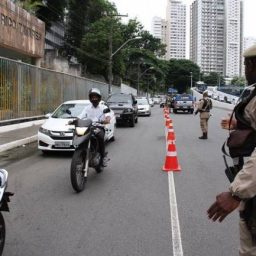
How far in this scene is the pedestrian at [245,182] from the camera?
9.13 ft

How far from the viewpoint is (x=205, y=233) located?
5621 millimetres

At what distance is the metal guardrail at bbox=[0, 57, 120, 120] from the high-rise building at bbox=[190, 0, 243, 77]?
11856 centimetres

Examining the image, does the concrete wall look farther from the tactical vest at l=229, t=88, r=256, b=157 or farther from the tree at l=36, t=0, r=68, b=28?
the tactical vest at l=229, t=88, r=256, b=157

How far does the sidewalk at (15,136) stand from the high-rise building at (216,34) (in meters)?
126

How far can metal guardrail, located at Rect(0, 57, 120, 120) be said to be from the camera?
18688 millimetres

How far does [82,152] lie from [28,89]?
13.8 m

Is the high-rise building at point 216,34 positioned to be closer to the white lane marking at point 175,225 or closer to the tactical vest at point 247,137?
the white lane marking at point 175,225

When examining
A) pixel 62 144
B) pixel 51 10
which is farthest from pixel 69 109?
pixel 51 10

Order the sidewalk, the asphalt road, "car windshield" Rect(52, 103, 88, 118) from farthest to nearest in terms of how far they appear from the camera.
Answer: the sidewalk, "car windshield" Rect(52, 103, 88, 118), the asphalt road

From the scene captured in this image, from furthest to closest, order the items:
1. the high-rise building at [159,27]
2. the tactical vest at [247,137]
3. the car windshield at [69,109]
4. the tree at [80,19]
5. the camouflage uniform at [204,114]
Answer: the high-rise building at [159,27] < the tree at [80,19] < the camouflage uniform at [204,114] < the car windshield at [69,109] < the tactical vest at [247,137]

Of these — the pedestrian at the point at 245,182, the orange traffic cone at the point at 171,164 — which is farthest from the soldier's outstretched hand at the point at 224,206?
the orange traffic cone at the point at 171,164

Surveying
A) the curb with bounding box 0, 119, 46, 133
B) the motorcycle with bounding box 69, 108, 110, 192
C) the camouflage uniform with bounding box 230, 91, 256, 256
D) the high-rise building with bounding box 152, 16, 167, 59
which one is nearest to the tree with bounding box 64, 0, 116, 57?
the curb with bounding box 0, 119, 46, 133

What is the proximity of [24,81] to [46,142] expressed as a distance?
29.6 ft

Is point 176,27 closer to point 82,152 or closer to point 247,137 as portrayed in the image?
point 82,152
